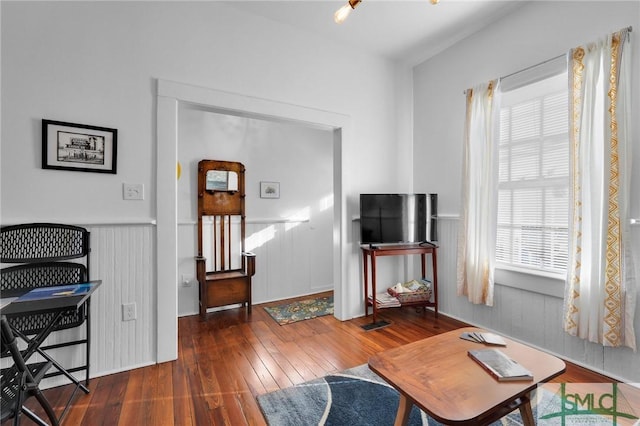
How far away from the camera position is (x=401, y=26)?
2.86 meters

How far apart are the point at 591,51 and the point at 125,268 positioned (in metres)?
3.61

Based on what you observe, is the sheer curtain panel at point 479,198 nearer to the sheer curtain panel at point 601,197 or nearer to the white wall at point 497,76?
the white wall at point 497,76

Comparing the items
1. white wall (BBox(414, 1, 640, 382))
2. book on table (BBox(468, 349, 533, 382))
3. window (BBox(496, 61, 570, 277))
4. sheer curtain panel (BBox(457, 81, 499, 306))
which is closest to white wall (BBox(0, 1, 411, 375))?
white wall (BBox(414, 1, 640, 382))

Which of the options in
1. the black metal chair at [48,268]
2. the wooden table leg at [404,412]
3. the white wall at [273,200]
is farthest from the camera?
the white wall at [273,200]

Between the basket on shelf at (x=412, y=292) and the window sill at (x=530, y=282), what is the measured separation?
2.26 ft

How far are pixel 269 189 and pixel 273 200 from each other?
16cm

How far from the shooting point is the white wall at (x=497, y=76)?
2.02 metres

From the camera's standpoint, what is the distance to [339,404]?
176 cm

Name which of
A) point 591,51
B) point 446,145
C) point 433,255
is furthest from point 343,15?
point 433,255

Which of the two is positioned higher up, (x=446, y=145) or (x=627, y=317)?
(x=446, y=145)

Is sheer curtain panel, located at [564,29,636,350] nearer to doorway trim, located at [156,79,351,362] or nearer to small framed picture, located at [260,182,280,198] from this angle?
doorway trim, located at [156,79,351,362]

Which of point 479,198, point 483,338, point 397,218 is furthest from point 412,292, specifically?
point 483,338

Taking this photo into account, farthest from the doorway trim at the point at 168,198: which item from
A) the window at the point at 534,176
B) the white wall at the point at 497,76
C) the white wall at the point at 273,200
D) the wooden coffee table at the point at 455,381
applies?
the window at the point at 534,176

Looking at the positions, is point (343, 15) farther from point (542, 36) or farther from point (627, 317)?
point (627, 317)
